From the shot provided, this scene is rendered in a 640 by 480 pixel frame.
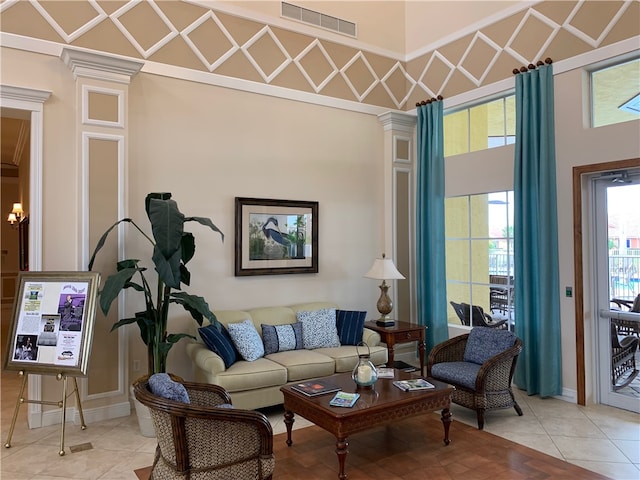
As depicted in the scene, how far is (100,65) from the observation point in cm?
414

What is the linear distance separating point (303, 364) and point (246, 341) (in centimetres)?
56

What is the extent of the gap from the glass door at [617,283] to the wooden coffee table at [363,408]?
1884mm

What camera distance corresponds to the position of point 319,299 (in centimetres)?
563

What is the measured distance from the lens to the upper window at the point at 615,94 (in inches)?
164

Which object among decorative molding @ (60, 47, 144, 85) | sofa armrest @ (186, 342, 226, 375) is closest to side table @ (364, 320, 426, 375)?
sofa armrest @ (186, 342, 226, 375)

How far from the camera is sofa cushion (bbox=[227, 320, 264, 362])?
4305 millimetres

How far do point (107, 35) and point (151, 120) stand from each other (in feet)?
2.77

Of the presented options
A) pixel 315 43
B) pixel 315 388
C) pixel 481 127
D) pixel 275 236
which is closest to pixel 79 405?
pixel 315 388

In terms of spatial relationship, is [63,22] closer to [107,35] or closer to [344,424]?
[107,35]

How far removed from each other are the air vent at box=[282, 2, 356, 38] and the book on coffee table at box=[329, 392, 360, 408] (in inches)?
167

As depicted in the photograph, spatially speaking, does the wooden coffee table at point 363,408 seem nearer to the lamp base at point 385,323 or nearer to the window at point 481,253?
the lamp base at point 385,323

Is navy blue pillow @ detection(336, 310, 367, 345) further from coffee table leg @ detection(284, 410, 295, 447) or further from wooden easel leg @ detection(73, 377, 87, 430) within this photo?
wooden easel leg @ detection(73, 377, 87, 430)

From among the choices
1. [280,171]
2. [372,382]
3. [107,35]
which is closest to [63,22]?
[107,35]

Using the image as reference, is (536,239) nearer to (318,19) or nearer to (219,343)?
(219,343)
